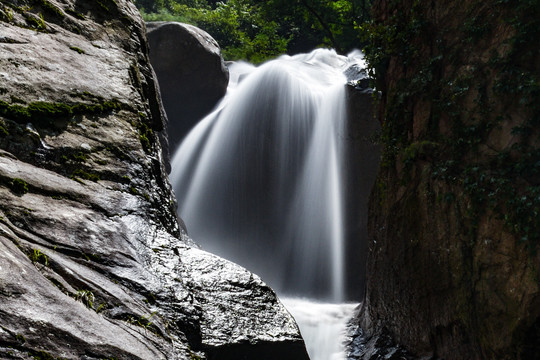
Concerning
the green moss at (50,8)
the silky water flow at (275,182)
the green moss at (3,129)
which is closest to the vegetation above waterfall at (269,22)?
the silky water flow at (275,182)

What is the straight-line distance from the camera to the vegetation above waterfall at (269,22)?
72.9 feet

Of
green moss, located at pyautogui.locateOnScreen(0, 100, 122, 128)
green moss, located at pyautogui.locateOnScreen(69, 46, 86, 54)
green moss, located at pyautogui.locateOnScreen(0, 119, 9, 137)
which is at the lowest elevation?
green moss, located at pyautogui.locateOnScreen(0, 119, 9, 137)

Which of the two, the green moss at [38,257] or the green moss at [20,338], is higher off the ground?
the green moss at [38,257]

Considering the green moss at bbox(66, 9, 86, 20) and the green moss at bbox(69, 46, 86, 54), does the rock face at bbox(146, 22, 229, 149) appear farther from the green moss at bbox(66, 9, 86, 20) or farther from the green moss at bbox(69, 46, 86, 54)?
the green moss at bbox(69, 46, 86, 54)

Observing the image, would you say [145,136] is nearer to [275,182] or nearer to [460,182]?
[460,182]

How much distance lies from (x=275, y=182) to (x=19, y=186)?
36.1ft

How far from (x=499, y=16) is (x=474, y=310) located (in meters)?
Result: 3.44

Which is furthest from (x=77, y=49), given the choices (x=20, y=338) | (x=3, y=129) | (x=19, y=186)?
(x=20, y=338)

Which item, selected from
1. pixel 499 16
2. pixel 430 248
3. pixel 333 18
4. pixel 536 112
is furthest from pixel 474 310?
pixel 333 18

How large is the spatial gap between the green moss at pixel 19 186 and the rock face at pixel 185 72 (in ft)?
40.2

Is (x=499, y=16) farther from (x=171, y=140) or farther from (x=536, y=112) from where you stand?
(x=171, y=140)

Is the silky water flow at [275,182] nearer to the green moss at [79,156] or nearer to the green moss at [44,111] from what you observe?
the green moss at [44,111]

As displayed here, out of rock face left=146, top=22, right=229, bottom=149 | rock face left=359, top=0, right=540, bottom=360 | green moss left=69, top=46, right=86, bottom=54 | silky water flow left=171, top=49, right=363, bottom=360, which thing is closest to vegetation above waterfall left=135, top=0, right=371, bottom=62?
rock face left=146, top=22, right=229, bottom=149

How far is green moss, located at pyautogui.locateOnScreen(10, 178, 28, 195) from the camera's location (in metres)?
2.46
